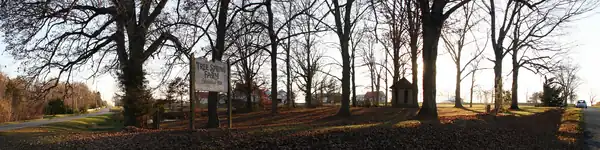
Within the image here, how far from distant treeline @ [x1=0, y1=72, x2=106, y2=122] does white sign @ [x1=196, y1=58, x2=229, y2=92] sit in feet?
31.3

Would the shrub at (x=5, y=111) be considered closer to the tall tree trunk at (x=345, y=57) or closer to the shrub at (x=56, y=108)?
the shrub at (x=56, y=108)

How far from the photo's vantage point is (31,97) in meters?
19.8

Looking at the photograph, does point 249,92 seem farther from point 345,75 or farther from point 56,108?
point 56,108

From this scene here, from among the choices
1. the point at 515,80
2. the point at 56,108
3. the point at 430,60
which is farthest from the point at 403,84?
the point at 56,108

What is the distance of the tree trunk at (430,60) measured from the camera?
58.0 feet

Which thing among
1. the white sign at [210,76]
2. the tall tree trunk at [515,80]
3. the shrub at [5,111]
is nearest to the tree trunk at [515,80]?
the tall tree trunk at [515,80]

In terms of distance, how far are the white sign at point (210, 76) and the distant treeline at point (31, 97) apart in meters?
9.54

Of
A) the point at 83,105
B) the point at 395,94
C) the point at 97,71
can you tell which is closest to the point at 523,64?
the point at 395,94

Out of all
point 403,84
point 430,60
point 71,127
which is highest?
point 430,60

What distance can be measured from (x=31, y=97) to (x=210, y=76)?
36.4 feet

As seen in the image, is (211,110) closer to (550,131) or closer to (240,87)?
(550,131)

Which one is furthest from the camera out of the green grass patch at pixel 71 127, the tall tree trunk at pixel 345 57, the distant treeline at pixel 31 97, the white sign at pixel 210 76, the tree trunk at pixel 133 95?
the tall tree trunk at pixel 345 57

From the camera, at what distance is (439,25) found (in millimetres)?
17641

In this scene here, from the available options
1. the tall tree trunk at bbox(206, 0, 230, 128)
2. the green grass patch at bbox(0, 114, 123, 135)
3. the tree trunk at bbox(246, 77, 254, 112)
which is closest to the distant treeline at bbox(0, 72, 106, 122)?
the green grass patch at bbox(0, 114, 123, 135)
